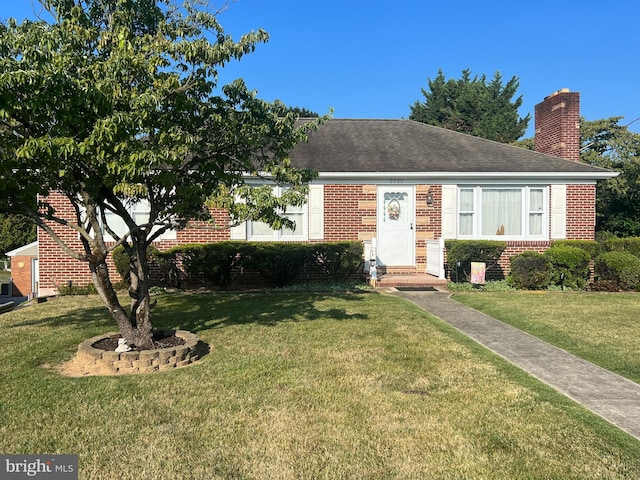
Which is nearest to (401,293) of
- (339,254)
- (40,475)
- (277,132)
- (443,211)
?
(339,254)

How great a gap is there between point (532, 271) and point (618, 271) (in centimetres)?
209

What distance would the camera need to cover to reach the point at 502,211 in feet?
45.0

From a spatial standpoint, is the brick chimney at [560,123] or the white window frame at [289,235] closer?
the white window frame at [289,235]

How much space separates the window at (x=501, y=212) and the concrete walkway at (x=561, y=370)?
5.29 metres

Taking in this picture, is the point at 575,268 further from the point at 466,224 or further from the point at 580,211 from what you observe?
the point at 466,224

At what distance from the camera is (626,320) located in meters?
8.27

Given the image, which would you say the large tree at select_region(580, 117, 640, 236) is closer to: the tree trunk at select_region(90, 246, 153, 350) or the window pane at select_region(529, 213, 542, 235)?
the window pane at select_region(529, 213, 542, 235)

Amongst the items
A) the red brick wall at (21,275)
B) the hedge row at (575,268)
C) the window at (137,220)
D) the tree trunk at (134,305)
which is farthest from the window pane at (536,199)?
the red brick wall at (21,275)

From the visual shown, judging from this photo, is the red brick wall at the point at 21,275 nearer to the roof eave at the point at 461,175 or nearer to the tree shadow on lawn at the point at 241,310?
the tree shadow on lawn at the point at 241,310

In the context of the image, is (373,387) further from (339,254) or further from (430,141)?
(430,141)

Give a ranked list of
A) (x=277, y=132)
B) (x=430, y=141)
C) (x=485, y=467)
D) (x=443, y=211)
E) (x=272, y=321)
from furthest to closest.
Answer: (x=430, y=141) → (x=443, y=211) → (x=272, y=321) → (x=277, y=132) → (x=485, y=467)

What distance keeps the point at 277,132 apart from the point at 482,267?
7.32 metres

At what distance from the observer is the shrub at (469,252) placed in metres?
12.3

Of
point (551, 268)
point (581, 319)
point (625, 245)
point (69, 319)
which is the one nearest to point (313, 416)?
point (581, 319)
